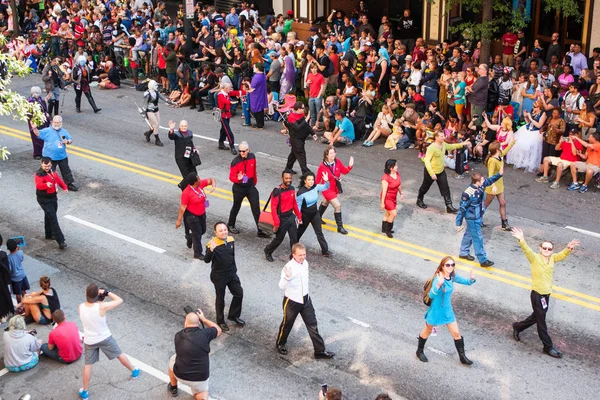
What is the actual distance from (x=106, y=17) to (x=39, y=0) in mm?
6873

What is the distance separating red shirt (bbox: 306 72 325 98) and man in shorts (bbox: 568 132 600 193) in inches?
277

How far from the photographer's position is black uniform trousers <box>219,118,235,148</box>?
20339mm

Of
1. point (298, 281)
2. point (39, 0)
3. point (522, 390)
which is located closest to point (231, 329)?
point (298, 281)

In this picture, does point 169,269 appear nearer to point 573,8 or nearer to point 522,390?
point 522,390

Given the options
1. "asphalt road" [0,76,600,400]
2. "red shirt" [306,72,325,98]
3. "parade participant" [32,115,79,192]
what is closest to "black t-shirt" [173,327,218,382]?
"asphalt road" [0,76,600,400]

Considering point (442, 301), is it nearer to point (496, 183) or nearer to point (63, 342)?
point (496, 183)

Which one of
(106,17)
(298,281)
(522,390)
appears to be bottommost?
(522,390)

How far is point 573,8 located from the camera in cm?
1947

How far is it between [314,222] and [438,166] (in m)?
3.13

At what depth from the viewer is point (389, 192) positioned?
15.3m

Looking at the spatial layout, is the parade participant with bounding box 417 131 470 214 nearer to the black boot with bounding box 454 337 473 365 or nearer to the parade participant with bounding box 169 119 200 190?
the parade participant with bounding box 169 119 200 190

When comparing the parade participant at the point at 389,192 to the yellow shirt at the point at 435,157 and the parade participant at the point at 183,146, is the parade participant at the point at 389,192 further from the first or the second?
the parade participant at the point at 183,146

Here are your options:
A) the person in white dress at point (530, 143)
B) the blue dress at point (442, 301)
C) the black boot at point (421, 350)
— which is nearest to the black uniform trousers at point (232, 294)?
the black boot at point (421, 350)

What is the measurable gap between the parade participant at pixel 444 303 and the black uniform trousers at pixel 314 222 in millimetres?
3505
